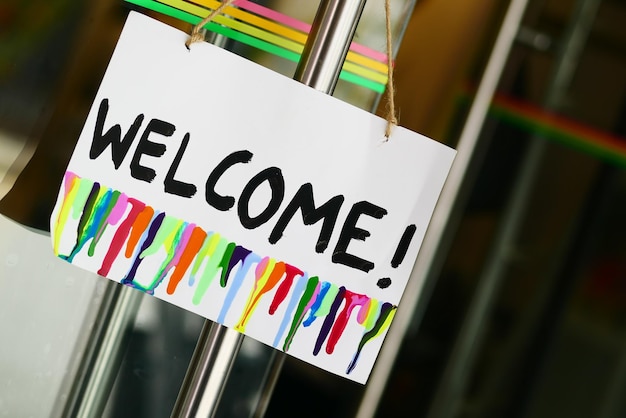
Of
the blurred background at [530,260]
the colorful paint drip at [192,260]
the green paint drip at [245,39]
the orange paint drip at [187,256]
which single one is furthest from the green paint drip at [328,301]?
the blurred background at [530,260]

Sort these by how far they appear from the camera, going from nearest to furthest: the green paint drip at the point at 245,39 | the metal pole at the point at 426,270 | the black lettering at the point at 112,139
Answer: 1. the black lettering at the point at 112,139
2. the green paint drip at the point at 245,39
3. the metal pole at the point at 426,270

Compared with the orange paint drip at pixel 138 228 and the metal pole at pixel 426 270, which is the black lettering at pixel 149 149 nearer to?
the orange paint drip at pixel 138 228

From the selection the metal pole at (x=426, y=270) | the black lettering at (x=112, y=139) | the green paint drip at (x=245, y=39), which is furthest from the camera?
the metal pole at (x=426, y=270)

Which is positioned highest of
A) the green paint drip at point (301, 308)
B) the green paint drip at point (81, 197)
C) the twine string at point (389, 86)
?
the twine string at point (389, 86)

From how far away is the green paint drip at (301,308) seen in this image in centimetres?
52

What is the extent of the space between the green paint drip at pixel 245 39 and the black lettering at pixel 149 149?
167 millimetres

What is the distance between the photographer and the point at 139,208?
490 mm

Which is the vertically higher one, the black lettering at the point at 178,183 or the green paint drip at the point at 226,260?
the black lettering at the point at 178,183

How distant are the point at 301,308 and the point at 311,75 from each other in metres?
0.17

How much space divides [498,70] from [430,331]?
45 cm

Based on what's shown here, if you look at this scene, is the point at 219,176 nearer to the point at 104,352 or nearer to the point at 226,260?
the point at 226,260

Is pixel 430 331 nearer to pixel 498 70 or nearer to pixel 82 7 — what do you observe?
pixel 498 70

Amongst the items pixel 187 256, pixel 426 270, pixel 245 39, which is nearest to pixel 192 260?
pixel 187 256

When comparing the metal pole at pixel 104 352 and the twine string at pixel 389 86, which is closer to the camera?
the twine string at pixel 389 86
